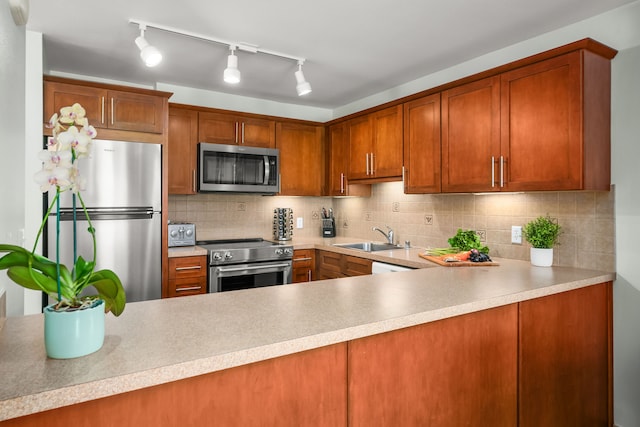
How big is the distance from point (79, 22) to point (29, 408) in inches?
99.8

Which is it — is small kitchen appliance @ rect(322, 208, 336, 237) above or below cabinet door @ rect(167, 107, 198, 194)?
below

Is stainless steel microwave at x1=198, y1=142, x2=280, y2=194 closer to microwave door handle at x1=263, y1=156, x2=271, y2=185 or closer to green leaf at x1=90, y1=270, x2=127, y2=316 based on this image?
microwave door handle at x1=263, y1=156, x2=271, y2=185

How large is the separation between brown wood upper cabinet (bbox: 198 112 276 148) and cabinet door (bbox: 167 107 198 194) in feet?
0.27

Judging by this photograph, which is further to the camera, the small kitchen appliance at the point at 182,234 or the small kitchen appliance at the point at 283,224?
the small kitchen appliance at the point at 283,224

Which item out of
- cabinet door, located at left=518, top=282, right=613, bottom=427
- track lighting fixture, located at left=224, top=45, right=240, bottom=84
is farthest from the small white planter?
track lighting fixture, located at left=224, top=45, right=240, bottom=84

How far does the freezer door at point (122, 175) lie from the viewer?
284cm

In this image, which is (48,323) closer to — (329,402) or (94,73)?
(329,402)

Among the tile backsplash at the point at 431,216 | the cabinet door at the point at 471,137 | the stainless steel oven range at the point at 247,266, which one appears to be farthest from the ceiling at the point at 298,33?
the stainless steel oven range at the point at 247,266

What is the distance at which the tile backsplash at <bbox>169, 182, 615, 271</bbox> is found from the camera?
2311 mm

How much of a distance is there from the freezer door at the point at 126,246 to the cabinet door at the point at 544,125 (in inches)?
105

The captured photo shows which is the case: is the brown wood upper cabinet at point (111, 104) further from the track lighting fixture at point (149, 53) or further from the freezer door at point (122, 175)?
the track lighting fixture at point (149, 53)

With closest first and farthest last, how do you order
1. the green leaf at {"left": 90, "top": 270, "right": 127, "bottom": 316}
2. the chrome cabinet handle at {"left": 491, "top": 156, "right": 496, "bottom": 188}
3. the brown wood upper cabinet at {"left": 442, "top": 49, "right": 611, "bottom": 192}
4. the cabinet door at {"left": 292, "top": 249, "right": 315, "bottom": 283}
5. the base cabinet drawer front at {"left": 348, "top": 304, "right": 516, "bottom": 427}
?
1. the green leaf at {"left": 90, "top": 270, "right": 127, "bottom": 316}
2. the base cabinet drawer front at {"left": 348, "top": 304, "right": 516, "bottom": 427}
3. the brown wood upper cabinet at {"left": 442, "top": 49, "right": 611, "bottom": 192}
4. the chrome cabinet handle at {"left": 491, "top": 156, "right": 496, "bottom": 188}
5. the cabinet door at {"left": 292, "top": 249, "right": 315, "bottom": 283}

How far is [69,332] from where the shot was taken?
0.88m

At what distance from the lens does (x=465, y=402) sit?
1484 millimetres
